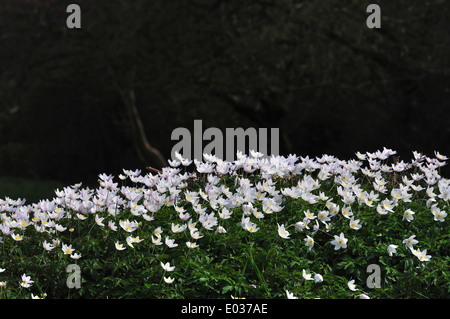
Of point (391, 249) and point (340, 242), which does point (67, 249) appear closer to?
point (340, 242)

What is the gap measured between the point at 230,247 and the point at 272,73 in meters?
4.82

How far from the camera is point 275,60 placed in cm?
814

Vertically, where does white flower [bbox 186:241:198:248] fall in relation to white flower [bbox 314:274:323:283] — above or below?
above

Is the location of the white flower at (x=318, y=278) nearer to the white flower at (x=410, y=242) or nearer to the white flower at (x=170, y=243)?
the white flower at (x=410, y=242)

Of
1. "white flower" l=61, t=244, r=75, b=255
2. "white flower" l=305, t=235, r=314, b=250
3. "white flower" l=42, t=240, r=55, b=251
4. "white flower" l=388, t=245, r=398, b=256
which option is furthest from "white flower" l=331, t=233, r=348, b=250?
"white flower" l=42, t=240, r=55, b=251

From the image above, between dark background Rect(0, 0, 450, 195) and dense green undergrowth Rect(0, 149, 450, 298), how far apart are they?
371 cm

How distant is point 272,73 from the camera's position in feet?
26.7

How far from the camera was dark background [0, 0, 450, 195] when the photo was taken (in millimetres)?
8016

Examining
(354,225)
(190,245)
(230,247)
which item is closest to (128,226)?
(190,245)

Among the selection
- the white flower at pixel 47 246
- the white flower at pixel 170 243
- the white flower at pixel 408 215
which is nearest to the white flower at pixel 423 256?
the white flower at pixel 408 215

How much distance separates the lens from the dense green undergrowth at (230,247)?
341 centimetres

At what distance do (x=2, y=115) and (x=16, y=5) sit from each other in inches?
65.5

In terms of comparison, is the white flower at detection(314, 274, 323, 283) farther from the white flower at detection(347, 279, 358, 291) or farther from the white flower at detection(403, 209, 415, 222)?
the white flower at detection(403, 209, 415, 222)
